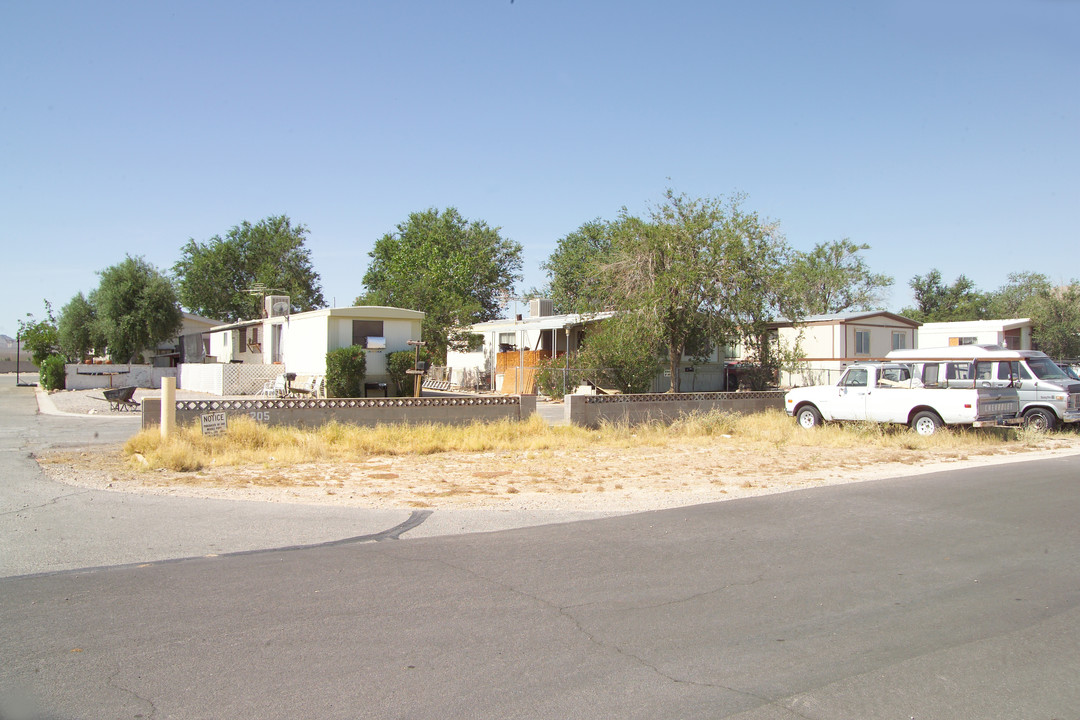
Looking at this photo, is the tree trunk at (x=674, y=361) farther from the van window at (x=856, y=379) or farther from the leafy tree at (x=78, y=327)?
the leafy tree at (x=78, y=327)

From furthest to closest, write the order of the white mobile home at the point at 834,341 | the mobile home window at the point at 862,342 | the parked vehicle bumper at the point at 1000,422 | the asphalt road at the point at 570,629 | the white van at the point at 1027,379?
the mobile home window at the point at 862,342 < the white mobile home at the point at 834,341 < the white van at the point at 1027,379 < the parked vehicle bumper at the point at 1000,422 < the asphalt road at the point at 570,629

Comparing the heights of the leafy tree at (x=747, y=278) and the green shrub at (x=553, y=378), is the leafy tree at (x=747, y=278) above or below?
above

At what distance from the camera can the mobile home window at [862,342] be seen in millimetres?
29688

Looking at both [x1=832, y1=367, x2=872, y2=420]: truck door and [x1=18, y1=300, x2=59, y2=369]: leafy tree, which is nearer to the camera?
[x1=832, y1=367, x2=872, y2=420]: truck door

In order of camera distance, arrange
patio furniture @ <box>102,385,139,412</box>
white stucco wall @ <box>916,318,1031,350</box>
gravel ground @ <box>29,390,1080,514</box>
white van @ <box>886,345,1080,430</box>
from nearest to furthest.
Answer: gravel ground @ <box>29,390,1080,514</box>, white van @ <box>886,345,1080,430</box>, patio furniture @ <box>102,385,139,412</box>, white stucco wall @ <box>916,318,1031,350</box>

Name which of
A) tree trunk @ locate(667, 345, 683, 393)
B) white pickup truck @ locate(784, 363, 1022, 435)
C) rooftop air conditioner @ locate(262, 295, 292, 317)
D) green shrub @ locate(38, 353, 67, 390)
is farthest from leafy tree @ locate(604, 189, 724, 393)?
green shrub @ locate(38, 353, 67, 390)

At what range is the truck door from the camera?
18.0 m

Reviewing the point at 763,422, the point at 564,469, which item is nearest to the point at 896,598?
the point at 564,469

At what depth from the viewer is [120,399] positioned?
23.7 meters

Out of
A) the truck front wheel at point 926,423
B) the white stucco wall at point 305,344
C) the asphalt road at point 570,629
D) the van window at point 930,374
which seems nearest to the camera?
the asphalt road at point 570,629

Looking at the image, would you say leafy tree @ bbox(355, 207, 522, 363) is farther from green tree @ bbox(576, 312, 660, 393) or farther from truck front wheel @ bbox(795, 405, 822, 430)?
truck front wheel @ bbox(795, 405, 822, 430)

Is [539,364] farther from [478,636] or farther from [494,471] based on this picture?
[478,636]

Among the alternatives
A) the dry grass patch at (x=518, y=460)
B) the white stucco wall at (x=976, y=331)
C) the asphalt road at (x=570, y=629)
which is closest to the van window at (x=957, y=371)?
the dry grass patch at (x=518, y=460)

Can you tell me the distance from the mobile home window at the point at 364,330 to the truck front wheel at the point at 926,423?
17154mm
